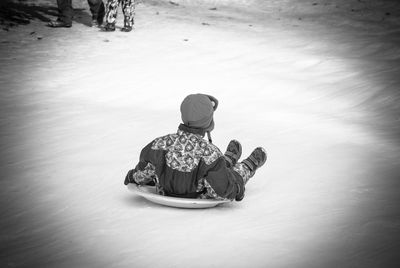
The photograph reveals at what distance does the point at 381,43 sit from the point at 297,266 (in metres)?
7.10

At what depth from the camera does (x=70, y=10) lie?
1101cm

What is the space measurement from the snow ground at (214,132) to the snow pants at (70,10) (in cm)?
25

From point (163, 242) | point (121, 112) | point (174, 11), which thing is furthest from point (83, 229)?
point (174, 11)

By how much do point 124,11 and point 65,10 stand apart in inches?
46.2

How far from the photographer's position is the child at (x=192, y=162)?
3561 mm

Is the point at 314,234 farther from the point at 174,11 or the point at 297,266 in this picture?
the point at 174,11

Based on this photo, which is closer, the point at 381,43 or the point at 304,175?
the point at 304,175

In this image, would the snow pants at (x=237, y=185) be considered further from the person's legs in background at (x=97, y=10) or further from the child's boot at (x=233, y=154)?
the person's legs in background at (x=97, y=10)

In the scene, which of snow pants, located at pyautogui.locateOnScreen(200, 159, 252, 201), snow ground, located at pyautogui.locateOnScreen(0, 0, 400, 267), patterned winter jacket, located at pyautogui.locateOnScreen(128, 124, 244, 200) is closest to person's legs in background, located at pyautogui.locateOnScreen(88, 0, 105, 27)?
snow ground, located at pyautogui.locateOnScreen(0, 0, 400, 267)

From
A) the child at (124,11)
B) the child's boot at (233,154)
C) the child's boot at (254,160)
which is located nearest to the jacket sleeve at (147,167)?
the child's boot at (233,154)

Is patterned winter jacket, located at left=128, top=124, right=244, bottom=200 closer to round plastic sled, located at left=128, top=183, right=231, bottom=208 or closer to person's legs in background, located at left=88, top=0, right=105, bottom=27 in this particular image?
round plastic sled, located at left=128, top=183, right=231, bottom=208

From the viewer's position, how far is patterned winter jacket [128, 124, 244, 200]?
11.7 ft

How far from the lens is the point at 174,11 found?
12953mm

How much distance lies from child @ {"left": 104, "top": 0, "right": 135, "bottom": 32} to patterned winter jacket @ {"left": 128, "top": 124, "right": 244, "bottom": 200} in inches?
293
